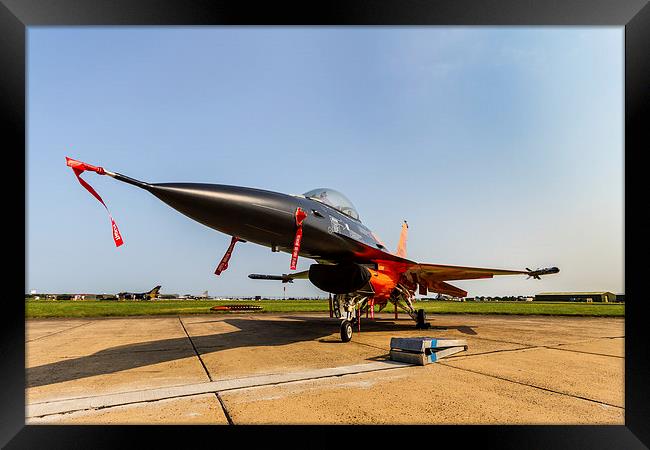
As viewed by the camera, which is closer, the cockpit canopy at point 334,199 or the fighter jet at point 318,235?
the fighter jet at point 318,235

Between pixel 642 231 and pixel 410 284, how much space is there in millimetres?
9860

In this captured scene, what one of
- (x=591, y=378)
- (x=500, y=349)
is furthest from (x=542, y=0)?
(x=500, y=349)

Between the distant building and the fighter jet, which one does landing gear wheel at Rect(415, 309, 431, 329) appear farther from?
the distant building

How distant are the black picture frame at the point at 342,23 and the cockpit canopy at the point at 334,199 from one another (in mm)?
4591

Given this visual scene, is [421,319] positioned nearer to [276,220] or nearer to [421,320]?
[421,320]

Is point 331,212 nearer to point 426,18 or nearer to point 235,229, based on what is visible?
point 235,229

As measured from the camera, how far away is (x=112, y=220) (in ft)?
13.8

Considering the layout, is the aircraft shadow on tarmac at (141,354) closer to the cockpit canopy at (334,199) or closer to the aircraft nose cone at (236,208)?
the aircraft nose cone at (236,208)

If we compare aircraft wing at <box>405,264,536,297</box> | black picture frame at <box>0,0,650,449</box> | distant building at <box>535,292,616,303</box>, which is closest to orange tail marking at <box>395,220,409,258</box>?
aircraft wing at <box>405,264,536,297</box>

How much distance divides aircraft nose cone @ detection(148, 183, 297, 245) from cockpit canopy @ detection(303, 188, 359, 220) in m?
1.52

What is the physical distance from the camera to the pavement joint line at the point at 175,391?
407 cm

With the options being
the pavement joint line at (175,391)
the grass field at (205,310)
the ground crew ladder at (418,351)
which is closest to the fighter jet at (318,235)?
the pavement joint line at (175,391)

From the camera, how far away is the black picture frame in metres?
3.36

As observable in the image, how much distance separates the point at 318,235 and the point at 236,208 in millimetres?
2419
